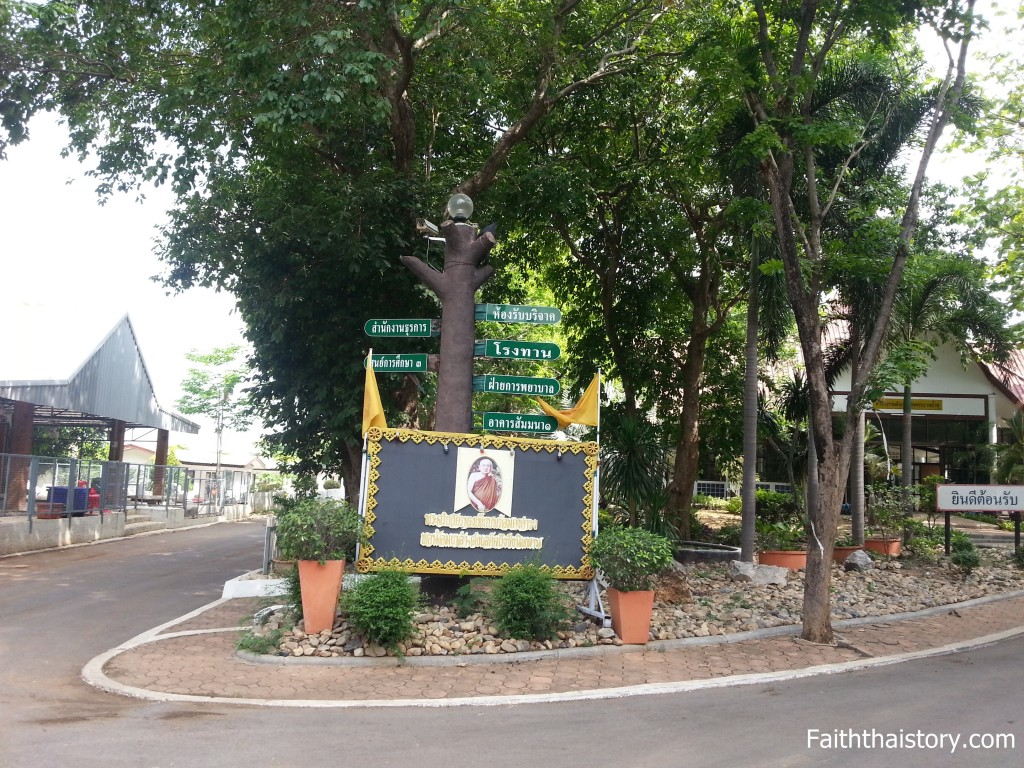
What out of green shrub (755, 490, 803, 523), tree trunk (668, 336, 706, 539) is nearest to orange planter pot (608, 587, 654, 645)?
tree trunk (668, 336, 706, 539)

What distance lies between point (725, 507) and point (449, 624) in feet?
70.0

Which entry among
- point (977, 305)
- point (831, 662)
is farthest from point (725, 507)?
point (831, 662)

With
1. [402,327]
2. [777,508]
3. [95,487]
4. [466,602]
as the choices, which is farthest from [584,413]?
[95,487]

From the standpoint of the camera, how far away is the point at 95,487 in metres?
23.3

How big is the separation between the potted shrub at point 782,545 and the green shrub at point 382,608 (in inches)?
302

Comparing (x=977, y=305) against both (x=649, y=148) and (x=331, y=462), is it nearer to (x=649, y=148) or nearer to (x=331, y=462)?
(x=649, y=148)

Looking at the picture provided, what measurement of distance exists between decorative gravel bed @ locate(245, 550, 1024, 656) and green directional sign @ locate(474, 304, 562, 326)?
141 inches

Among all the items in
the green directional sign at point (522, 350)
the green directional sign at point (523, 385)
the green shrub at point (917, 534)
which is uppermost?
the green directional sign at point (522, 350)

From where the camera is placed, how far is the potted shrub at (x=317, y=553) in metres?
8.53

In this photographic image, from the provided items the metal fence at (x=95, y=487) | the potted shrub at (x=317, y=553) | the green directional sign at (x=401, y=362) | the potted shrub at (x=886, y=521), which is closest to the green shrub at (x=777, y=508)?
the potted shrub at (x=886, y=521)

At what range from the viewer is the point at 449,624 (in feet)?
29.9

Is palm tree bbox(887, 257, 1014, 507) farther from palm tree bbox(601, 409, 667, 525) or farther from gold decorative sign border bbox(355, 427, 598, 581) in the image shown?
gold decorative sign border bbox(355, 427, 598, 581)

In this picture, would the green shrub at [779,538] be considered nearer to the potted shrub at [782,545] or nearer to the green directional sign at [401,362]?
the potted shrub at [782,545]

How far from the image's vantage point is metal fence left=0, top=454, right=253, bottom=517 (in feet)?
61.7
